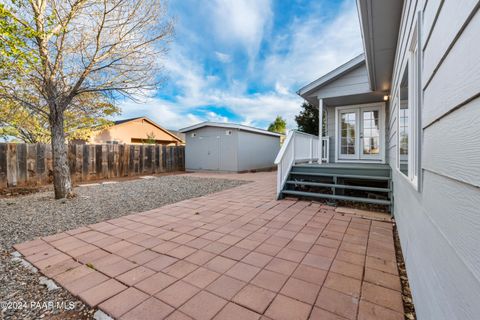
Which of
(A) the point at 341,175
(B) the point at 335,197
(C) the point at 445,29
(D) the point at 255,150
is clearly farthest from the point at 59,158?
(D) the point at 255,150

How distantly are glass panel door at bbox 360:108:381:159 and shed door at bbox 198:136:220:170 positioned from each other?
7178 millimetres

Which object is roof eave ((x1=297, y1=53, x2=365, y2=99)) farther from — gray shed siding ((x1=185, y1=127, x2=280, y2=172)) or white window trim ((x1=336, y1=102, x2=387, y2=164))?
gray shed siding ((x1=185, y1=127, x2=280, y2=172))

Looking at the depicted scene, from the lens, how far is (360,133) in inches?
255

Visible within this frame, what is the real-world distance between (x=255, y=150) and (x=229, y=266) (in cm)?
1086

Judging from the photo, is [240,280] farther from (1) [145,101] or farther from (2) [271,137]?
(2) [271,137]

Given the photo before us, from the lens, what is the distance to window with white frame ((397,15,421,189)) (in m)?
1.56

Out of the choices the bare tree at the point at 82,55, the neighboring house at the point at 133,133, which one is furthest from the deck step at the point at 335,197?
the neighboring house at the point at 133,133

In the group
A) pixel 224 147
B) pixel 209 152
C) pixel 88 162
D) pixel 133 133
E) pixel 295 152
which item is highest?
pixel 133 133

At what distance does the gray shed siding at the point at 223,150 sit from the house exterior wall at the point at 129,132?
682 centimetres

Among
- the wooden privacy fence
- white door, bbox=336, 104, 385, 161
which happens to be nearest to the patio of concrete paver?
white door, bbox=336, 104, 385, 161

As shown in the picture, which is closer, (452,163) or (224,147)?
(452,163)

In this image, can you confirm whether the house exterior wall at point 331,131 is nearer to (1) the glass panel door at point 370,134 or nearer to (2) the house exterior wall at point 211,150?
(1) the glass panel door at point 370,134

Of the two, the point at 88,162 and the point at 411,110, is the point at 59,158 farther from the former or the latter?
the point at 411,110

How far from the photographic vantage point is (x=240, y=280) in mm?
1925
